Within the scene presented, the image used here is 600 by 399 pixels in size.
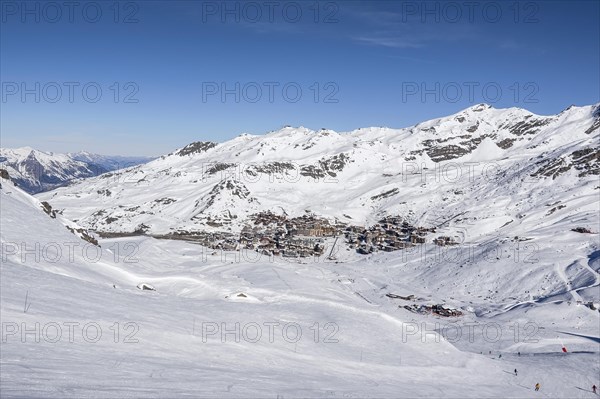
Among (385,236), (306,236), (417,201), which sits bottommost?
(306,236)

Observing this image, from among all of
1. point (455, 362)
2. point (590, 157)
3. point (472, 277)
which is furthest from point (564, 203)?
point (455, 362)

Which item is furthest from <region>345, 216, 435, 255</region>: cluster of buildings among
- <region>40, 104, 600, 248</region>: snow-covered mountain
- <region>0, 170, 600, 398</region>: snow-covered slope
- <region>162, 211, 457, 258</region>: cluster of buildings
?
<region>0, 170, 600, 398</region>: snow-covered slope

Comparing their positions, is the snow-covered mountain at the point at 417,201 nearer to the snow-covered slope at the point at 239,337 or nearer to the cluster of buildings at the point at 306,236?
the cluster of buildings at the point at 306,236

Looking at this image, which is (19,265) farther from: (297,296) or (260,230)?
(260,230)

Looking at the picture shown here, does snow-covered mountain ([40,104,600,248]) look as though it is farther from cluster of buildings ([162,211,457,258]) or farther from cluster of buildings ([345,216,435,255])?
cluster of buildings ([345,216,435,255])

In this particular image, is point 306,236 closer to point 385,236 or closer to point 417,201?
point 385,236

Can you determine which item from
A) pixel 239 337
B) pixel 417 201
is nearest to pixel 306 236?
pixel 417 201

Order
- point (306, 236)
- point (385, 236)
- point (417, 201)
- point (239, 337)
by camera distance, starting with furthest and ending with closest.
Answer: point (417, 201) < point (306, 236) < point (385, 236) < point (239, 337)

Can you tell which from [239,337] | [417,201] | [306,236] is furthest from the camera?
[417,201]

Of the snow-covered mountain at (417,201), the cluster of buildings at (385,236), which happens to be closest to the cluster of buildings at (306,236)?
the cluster of buildings at (385,236)
